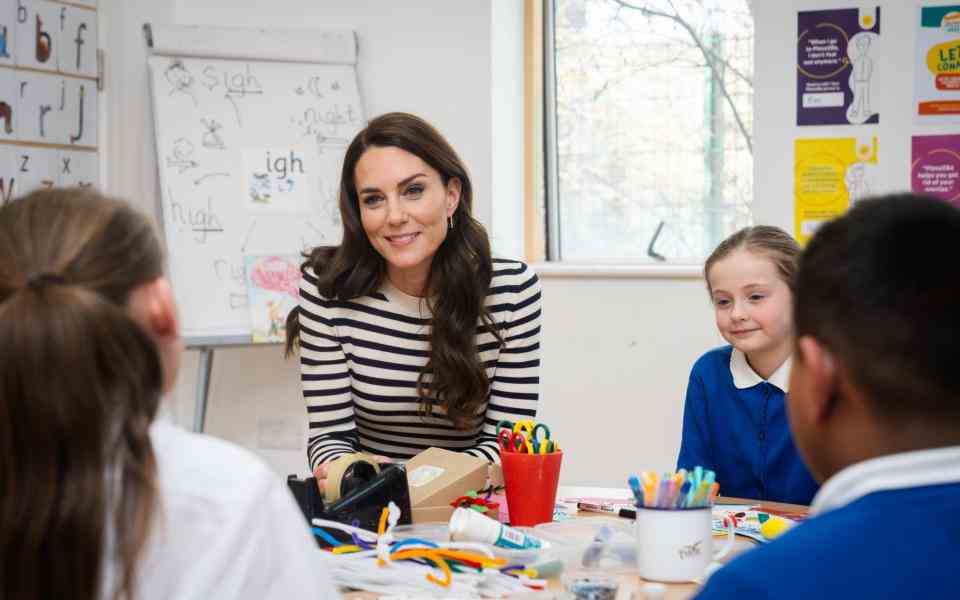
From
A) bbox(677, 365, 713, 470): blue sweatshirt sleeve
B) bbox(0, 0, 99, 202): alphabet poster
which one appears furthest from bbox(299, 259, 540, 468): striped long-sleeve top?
bbox(0, 0, 99, 202): alphabet poster

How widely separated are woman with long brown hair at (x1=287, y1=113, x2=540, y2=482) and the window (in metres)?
1.65

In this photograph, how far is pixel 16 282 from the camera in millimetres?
832

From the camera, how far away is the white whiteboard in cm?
341

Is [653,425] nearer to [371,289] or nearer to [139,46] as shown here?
[371,289]

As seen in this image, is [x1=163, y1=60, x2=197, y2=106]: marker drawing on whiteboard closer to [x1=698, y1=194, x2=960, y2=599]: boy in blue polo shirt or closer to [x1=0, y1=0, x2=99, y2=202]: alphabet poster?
[x1=0, y1=0, x2=99, y2=202]: alphabet poster

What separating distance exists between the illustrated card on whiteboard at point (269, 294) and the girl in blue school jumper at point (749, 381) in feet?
5.62

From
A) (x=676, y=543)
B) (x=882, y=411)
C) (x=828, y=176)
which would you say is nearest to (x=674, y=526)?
(x=676, y=543)

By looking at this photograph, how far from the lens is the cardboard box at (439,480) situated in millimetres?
1567

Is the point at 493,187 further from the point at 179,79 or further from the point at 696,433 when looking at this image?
the point at 696,433

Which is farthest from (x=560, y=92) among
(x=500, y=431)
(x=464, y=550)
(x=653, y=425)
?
(x=464, y=550)

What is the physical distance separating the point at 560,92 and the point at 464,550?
271 centimetres

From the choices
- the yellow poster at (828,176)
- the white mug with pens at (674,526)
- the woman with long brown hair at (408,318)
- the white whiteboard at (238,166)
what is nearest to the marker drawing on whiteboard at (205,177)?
the white whiteboard at (238,166)

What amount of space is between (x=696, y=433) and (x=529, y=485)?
574 millimetres

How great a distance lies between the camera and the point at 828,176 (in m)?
3.24
